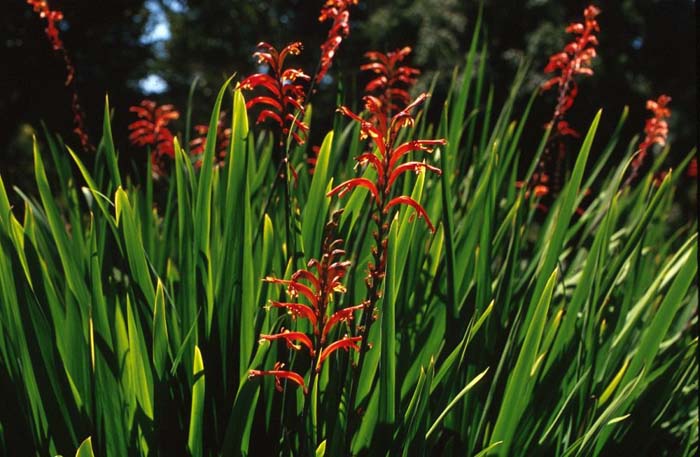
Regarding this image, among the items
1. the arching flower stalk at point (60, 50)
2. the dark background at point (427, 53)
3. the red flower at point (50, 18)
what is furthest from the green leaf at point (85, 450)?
the dark background at point (427, 53)

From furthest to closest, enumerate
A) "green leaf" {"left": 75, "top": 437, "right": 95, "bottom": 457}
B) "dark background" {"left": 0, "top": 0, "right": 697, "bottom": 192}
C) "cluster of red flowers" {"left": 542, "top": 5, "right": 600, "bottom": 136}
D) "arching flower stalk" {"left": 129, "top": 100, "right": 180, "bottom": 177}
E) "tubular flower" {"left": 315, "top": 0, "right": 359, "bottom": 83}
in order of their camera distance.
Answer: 1. "dark background" {"left": 0, "top": 0, "right": 697, "bottom": 192}
2. "arching flower stalk" {"left": 129, "top": 100, "right": 180, "bottom": 177}
3. "cluster of red flowers" {"left": 542, "top": 5, "right": 600, "bottom": 136}
4. "tubular flower" {"left": 315, "top": 0, "right": 359, "bottom": 83}
5. "green leaf" {"left": 75, "top": 437, "right": 95, "bottom": 457}

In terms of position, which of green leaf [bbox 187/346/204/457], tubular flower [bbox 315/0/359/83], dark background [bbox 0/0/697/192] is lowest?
green leaf [bbox 187/346/204/457]

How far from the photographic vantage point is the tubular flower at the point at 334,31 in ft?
5.57

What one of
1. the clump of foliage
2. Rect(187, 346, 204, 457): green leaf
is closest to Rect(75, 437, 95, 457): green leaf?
the clump of foliage

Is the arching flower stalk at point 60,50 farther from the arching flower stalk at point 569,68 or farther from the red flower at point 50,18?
the arching flower stalk at point 569,68

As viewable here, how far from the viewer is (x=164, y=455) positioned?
129cm

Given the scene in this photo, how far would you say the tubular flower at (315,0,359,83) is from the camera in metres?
1.70

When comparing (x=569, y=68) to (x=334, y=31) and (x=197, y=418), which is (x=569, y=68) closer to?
(x=334, y=31)

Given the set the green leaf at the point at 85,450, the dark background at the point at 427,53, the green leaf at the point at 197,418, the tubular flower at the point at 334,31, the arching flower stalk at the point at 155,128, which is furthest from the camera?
the dark background at the point at 427,53

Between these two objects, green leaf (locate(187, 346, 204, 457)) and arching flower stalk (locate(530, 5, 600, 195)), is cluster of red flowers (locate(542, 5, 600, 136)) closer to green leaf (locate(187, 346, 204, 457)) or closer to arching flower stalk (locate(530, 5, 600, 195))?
arching flower stalk (locate(530, 5, 600, 195))

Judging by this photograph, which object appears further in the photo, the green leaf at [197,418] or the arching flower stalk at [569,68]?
the arching flower stalk at [569,68]

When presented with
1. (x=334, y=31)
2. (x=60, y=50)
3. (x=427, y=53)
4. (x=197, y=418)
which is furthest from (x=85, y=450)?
(x=427, y=53)

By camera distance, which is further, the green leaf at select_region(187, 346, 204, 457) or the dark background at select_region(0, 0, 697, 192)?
the dark background at select_region(0, 0, 697, 192)

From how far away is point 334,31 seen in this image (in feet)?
5.71
